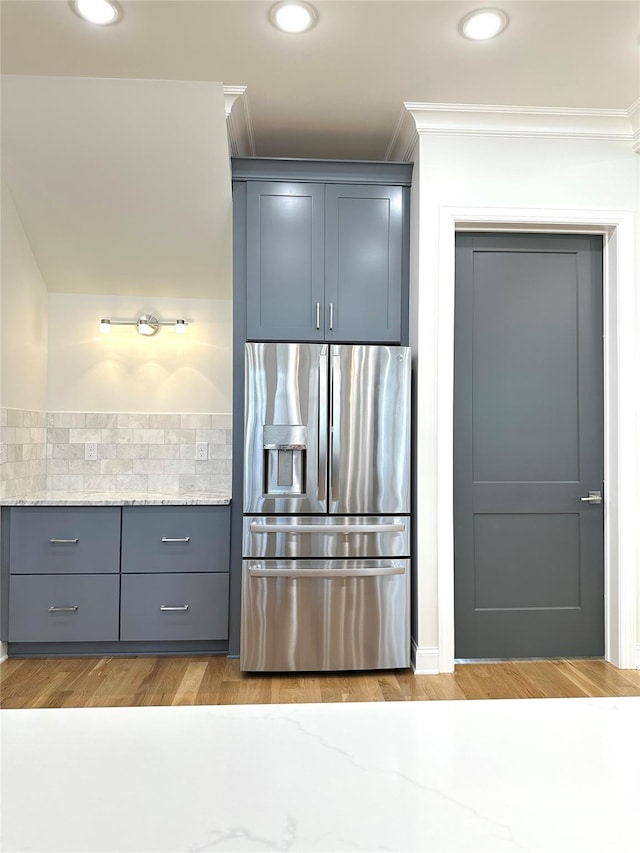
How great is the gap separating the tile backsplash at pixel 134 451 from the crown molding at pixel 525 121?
2.06 meters

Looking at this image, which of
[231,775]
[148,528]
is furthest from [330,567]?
[231,775]

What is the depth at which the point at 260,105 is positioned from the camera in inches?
125

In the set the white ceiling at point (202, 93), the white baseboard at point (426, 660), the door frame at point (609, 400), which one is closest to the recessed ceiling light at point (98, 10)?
the white ceiling at point (202, 93)

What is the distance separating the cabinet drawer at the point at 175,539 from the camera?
3422 mm

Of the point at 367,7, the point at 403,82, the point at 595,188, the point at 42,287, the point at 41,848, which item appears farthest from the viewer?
the point at 42,287

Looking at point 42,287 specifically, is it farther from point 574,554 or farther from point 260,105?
point 574,554

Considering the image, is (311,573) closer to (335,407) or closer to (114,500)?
(335,407)

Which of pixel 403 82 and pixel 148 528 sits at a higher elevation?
pixel 403 82

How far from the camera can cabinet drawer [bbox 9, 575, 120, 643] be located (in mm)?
3361

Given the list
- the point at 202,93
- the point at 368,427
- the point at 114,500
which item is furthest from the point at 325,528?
the point at 202,93

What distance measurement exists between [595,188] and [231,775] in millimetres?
3524

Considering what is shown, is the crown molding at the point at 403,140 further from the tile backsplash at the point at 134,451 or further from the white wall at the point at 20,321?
the white wall at the point at 20,321

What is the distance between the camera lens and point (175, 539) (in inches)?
135

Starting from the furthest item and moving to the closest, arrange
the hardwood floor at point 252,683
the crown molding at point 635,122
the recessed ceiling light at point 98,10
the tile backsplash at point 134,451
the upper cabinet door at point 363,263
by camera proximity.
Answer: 1. the tile backsplash at point 134,451
2. the upper cabinet door at point 363,263
3. the crown molding at point 635,122
4. the hardwood floor at point 252,683
5. the recessed ceiling light at point 98,10
